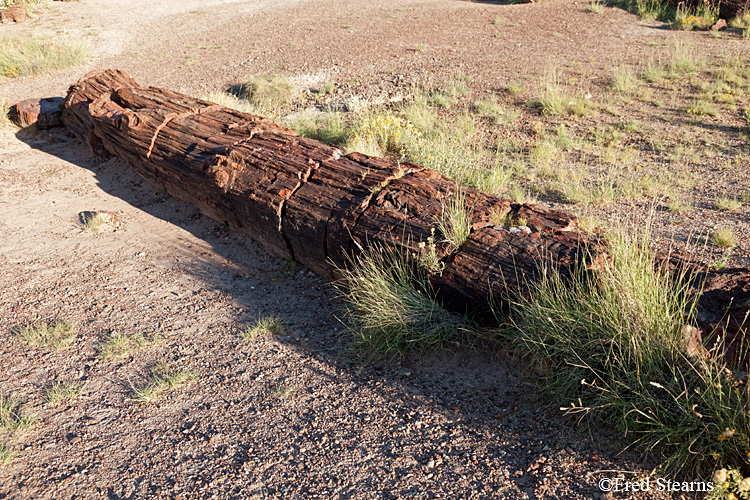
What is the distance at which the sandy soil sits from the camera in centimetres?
275

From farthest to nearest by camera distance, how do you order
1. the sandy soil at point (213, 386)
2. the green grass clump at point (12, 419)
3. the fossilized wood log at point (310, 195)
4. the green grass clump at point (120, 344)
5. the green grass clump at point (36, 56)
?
the green grass clump at point (36, 56)
the green grass clump at point (120, 344)
the fossilized wood log at point (310, 195)
the green grass clump at point (12, 419)
the sandy soil at point (213, 386)

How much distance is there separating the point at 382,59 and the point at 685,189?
629cm

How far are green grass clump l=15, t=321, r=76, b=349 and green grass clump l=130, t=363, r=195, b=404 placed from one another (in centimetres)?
82

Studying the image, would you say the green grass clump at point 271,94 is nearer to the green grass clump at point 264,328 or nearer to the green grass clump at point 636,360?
the green grass clump at point 264,328

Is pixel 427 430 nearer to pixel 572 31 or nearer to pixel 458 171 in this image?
pixel 458 171

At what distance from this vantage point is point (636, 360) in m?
2.78

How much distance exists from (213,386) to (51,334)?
56.9 inches

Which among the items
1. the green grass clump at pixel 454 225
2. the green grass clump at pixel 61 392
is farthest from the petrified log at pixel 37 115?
the green grass clump at pixel 454 225

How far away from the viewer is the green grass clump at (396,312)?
3.60 metres

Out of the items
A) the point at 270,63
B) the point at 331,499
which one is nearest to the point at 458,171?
the point at 331,499

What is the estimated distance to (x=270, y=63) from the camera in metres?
10.6

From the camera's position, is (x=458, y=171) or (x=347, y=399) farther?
(x=458, y=171)

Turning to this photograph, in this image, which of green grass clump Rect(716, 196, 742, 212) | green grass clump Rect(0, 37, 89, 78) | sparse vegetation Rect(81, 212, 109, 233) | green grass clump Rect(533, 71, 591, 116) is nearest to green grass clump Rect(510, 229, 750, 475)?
green grass clump Rect(716, 196, 742, 212)

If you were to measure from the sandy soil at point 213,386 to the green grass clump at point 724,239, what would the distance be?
8.40ft
